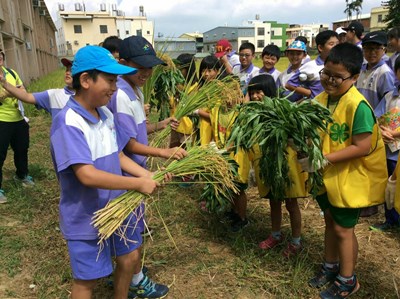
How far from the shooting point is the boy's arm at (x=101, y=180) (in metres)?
1.64

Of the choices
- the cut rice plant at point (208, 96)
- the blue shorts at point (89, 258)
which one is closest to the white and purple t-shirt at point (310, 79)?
the cut rice plant at point (208, 96)

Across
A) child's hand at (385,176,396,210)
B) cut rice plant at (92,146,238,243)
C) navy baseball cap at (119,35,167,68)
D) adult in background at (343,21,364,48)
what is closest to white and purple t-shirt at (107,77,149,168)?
navy baseball cap at (119,35,167,68)

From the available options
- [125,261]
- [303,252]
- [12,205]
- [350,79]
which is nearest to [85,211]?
[125,261]

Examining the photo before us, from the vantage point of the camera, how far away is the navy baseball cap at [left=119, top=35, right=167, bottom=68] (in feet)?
7.35

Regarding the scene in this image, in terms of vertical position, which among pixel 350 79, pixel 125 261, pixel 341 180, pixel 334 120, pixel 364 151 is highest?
pixel 350 79

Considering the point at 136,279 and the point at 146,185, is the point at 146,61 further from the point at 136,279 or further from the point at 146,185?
the point at 136,279

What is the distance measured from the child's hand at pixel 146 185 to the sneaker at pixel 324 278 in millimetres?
1503

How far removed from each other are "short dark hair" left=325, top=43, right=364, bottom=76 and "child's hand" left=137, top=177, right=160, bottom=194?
4.48ft

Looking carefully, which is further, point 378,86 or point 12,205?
point 12,205

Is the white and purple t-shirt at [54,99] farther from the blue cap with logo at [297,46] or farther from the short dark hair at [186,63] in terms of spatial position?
the blue cap with logo at [297,46]

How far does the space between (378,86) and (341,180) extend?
5.54ft

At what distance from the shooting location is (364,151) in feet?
6.83

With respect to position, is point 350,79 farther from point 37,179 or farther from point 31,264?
point 37,179

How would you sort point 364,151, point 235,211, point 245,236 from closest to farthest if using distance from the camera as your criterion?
point 364,151 → point 245,236 → point 235,211
